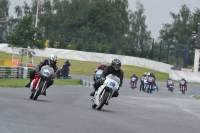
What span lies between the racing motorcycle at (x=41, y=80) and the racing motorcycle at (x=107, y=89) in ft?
6.10

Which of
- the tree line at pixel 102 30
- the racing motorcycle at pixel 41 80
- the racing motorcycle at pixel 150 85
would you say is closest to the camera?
the racing motorcycle at pixel 41 80

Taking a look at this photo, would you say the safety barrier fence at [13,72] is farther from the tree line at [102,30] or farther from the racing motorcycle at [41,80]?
the racing motorcycle at [41,80]

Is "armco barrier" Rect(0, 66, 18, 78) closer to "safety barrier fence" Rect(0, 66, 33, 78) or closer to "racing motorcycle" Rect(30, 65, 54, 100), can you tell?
"safety barrier fence" Rect(0, 66, 33, 78)

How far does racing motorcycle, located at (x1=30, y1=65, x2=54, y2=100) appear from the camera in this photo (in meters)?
18.5

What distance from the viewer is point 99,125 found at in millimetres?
12531

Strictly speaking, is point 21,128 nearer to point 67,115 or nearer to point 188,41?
point 67,115

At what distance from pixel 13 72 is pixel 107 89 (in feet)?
67.9

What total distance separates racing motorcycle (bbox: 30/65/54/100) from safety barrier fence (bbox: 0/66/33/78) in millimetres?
17278

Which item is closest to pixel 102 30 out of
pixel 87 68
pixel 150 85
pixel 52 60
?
pixel 87 68

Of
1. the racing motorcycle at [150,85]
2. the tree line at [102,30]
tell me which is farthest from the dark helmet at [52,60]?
the tree line at [102,30]

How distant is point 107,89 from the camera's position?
56.2 ft

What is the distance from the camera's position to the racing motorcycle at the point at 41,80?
18484mm

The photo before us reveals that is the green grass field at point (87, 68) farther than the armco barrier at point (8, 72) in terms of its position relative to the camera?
Yes

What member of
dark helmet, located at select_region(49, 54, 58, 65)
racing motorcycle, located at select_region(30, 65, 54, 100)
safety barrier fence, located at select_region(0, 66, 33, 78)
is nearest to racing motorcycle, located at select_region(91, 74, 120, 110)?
racing motorcycle, located at select_region(30, 65, 54, 100)
